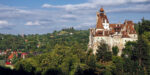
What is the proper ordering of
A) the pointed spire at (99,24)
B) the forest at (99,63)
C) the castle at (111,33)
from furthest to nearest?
the pointed spire at (99,24), the castle at (111,33), the forest at (99,63)

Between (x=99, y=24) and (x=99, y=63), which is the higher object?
(x=99, y=24)

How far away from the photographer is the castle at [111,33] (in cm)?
6525

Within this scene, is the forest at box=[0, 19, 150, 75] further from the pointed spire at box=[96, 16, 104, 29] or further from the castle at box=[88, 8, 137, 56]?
the pointed spire at box=[96, 16, 104, 29]

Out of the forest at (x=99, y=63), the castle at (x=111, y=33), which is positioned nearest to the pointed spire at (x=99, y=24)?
the castle at (x=111, y=33)

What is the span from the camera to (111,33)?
219 ft

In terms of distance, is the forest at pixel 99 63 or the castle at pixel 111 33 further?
the castle at pixel 111 33

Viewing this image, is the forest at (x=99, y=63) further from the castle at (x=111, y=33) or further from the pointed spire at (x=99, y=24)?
the pointed spire at (x=99, y=24)

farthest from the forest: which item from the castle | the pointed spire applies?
the pointed spire

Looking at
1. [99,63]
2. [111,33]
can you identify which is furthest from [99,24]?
[99,63]

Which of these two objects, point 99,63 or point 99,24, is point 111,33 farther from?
point 99,63

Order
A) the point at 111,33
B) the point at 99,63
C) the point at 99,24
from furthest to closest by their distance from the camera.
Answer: the point at 99,24 < the point at 111,33 < the point at 99,63

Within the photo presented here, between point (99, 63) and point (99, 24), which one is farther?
point (99, 24)

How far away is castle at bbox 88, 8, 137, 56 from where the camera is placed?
65250 millimetres

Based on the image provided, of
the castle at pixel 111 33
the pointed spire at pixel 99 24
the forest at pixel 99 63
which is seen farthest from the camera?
the pointed spire at pixel 99 24
